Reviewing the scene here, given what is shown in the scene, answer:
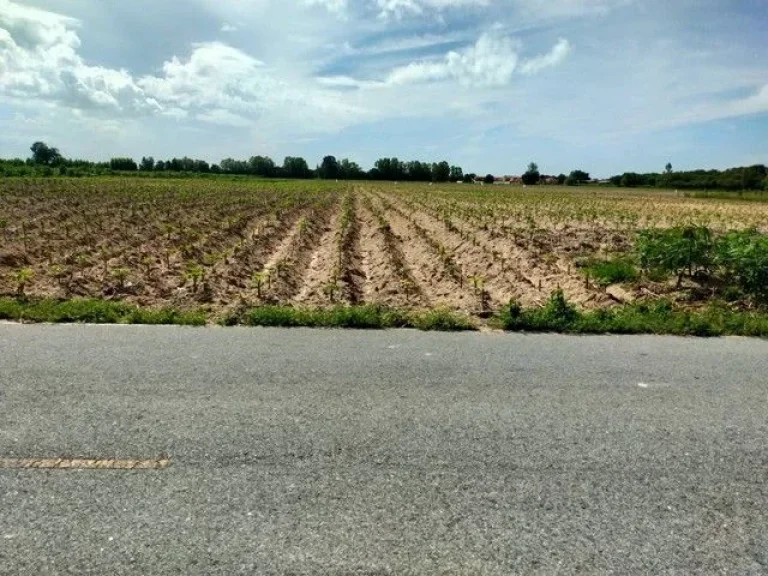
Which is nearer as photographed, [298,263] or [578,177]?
[298,263]

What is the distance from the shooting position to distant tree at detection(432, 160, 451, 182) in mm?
140750

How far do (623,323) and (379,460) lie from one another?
4957 millimetres

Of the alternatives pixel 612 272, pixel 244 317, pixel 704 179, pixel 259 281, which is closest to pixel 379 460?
pixel 244 317

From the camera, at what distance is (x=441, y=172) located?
140750 millimetres

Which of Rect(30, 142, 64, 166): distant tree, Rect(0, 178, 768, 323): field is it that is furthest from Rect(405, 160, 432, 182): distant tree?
Rect(0, 178, 768, 323): field

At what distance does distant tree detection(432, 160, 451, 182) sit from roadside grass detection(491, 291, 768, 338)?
5328 inches

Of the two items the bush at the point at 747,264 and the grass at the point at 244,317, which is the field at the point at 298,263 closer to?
the grass at the point at 244,317

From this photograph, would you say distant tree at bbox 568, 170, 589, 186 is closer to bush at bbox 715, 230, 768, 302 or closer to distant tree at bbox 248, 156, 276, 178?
distant tree at bbox 248, 156, 276, 178

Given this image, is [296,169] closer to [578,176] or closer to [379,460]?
[578,176]

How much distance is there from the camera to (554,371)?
5.70m

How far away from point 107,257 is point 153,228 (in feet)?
23.0

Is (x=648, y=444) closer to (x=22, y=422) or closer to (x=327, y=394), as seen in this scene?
(x=327, y=394)

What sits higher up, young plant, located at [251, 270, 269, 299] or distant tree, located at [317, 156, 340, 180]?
distant tree, located at [317, 156, 340, 180]

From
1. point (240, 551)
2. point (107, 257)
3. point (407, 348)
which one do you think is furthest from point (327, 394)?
point (107, 257)
